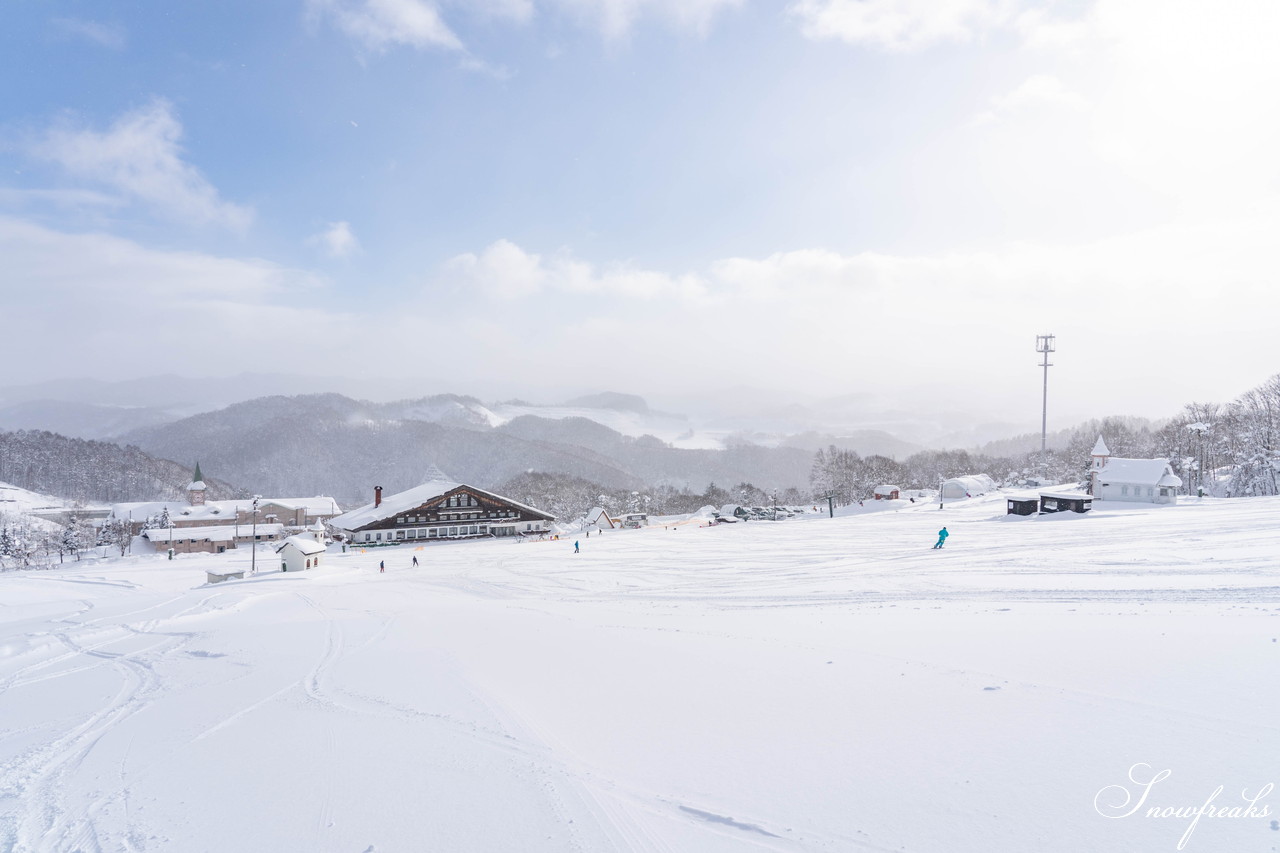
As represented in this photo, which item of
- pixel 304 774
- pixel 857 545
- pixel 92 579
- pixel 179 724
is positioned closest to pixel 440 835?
pixel 304 774

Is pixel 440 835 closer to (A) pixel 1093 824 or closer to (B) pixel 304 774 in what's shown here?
(B) pixel 304 774

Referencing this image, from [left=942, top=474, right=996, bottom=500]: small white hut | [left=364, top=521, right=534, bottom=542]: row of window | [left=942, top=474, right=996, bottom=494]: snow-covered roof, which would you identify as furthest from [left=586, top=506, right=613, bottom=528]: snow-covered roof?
[left=942, top=474, right=996, bottom=494]: snow-covered roof

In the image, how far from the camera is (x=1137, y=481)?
2172 inches

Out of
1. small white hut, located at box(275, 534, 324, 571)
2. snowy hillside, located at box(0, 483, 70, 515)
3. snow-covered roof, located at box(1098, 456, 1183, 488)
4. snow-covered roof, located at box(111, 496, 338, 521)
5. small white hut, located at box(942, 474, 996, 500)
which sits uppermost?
snow-covered roof, located at box(1098, 456, 1183, 488)

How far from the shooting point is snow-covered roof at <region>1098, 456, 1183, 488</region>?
54.0 meters

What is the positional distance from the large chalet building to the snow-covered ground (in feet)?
142

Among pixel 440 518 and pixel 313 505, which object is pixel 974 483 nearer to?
pixel 440 518

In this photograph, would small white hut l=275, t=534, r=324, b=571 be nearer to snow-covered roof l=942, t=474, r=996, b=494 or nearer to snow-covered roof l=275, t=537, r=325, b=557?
snow-covered roof l=275, t=537, r=325, b=557

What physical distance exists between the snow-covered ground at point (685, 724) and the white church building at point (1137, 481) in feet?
136

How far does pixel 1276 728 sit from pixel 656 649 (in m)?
9.84

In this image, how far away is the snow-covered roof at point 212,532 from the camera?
250 feet

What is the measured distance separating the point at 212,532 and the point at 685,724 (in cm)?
9012

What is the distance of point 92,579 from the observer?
4175 centimetres

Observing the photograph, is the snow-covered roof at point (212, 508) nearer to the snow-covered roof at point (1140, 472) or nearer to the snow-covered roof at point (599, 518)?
the snow-covered roof at point (599, 518)
